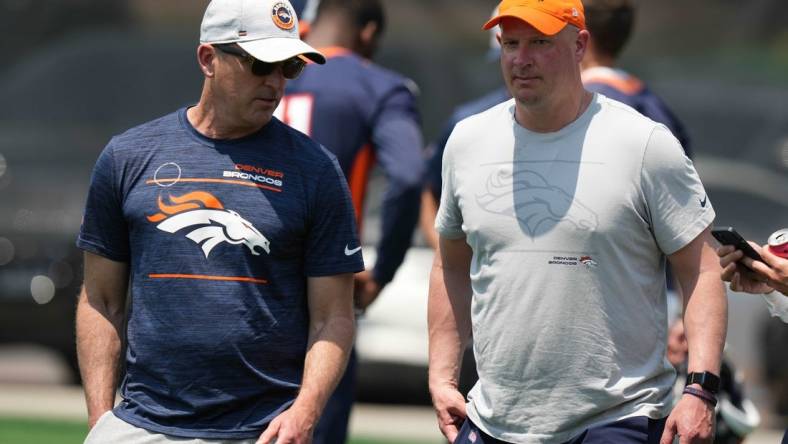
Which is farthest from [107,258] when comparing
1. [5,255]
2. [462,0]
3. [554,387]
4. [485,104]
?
[462,0]

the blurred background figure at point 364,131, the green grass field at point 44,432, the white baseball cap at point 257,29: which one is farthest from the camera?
the green grass field at point 44,432

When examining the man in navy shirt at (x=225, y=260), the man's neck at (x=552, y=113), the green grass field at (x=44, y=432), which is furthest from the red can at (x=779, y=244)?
Answer: the green grass field at (x=44, y=432)

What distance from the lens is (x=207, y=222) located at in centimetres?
510

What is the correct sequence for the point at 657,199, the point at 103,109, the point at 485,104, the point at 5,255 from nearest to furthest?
the point at 657,199 → the point at 485,104 → the point at 5,255 → the point at 103,109

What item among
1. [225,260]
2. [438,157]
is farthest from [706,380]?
[438,157]

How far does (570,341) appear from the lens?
5.12 m

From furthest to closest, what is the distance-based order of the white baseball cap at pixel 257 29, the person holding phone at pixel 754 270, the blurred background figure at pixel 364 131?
the blurred background figure at pixel 364 131 → the white baseball cap at pixel 257 29 → the person holding phone at pixel 754 270

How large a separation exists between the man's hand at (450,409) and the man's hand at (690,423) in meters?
0.74

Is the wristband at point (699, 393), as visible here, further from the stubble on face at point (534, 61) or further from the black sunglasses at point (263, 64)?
the black sunglasses at point (263, 64)

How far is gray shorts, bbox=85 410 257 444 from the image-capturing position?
5031mm

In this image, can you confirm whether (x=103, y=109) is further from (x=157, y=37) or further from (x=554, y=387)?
(x=554, y=387)

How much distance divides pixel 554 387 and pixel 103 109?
15.2 m

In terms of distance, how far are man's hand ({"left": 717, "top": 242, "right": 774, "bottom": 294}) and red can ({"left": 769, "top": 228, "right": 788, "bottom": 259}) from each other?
0.04m

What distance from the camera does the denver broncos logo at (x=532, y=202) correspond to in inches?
201
